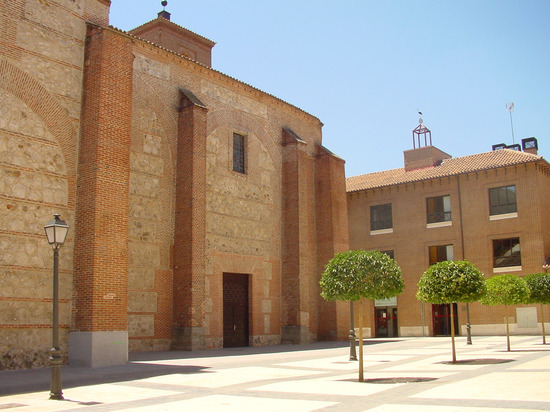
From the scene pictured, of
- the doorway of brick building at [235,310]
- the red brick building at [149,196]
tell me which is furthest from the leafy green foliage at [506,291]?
the doorway of brick building at [235,310]

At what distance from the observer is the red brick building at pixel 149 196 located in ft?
43.3

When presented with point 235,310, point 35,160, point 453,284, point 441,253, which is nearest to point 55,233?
point 35,160

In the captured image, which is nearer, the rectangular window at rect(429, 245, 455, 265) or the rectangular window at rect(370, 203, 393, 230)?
the rectangular window at rect(429, 245, 455, 265)

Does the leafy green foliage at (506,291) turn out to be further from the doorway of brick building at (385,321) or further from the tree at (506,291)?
the doorway of brick building at (385,321)

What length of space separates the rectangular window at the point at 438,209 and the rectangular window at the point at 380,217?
2.63 m

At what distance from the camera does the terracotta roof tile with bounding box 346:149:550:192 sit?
31172mm

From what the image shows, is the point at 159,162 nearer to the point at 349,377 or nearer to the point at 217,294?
the point at 217,294

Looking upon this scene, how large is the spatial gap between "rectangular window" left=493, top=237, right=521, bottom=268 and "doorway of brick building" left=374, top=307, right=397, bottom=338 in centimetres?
731

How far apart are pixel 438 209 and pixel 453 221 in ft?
4.38

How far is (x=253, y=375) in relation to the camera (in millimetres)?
11312

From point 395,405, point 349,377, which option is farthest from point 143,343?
point 395,405

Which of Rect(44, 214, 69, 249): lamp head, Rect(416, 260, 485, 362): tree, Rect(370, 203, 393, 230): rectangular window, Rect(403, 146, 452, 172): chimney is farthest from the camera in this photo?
Rect(403, 146, 452, 172): chimney

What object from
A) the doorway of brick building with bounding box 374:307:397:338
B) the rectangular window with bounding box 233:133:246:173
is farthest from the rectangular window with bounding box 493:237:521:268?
the rectangular window with bounding box 233:133:246:173

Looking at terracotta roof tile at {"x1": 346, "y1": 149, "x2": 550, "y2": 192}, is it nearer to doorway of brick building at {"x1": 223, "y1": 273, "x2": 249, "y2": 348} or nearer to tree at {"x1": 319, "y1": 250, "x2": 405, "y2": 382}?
doorway of brick building at {"x1": 223, "y1": 273, "x2": 249, "y2": 348}
